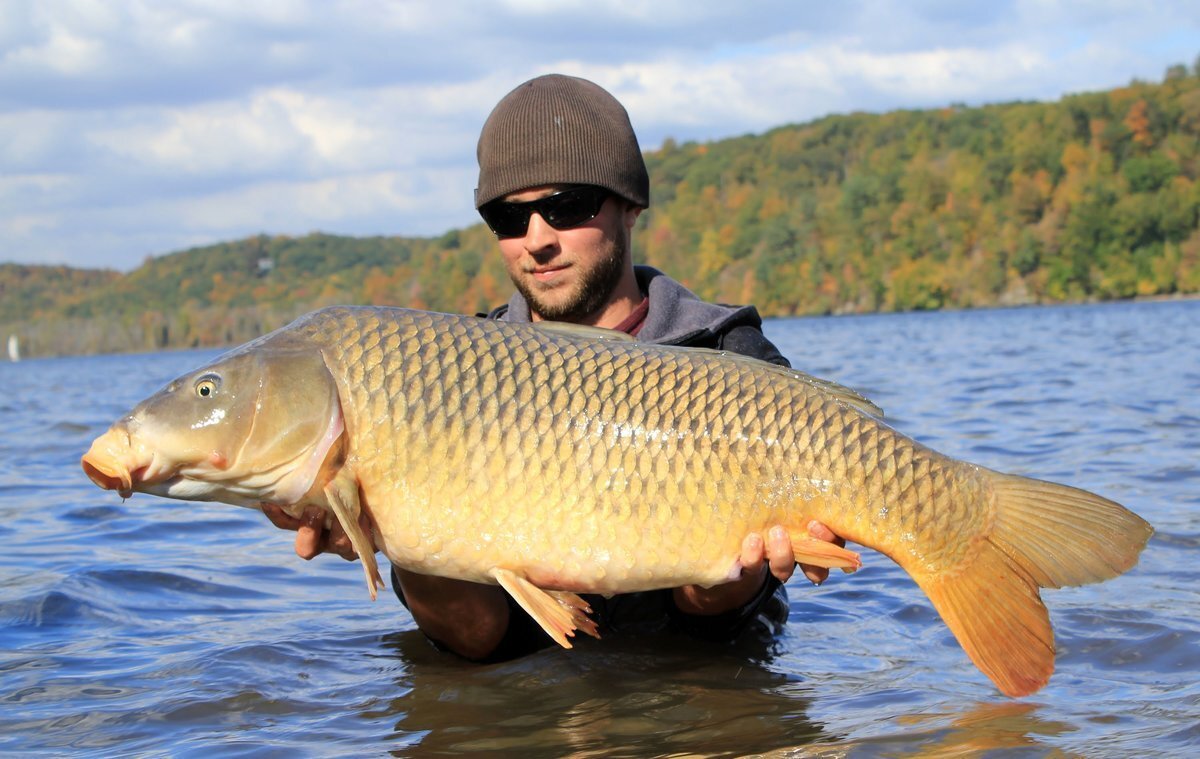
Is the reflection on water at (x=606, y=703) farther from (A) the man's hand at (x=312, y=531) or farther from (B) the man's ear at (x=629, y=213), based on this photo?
(B) the man's ear at (x=629, y=213)

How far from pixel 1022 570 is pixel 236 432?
1.89 metres

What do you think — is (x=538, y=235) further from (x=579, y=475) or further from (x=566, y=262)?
(x=579, y=475)

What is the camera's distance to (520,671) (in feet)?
12.9

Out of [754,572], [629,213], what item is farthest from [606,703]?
[629,213]

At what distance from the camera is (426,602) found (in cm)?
372

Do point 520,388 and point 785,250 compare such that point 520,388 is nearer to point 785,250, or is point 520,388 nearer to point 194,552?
point 194,552

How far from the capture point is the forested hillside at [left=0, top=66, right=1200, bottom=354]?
213ft

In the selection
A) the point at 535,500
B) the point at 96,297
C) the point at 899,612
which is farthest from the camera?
the point at 96,297

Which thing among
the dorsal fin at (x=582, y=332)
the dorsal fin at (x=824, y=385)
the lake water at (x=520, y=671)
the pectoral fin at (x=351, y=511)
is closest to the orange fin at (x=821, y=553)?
the dorsal fin at (x=824, y=385)

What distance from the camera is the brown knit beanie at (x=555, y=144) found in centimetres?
402

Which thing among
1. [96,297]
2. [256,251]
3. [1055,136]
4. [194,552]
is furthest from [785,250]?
[194,552]

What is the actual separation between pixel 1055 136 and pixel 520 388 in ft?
255

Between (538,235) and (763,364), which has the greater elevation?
(538,235)

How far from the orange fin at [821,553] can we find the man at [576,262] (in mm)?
817
